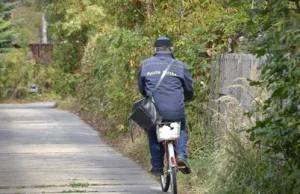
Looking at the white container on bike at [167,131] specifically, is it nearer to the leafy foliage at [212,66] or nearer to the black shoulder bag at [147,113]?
the black shoulder bag at [147,113]

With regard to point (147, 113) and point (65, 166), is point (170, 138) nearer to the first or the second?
point (147, 113)

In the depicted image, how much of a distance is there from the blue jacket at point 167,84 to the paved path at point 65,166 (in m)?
1.23

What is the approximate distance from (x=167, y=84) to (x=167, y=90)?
0.23 feet

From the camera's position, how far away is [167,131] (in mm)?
9734

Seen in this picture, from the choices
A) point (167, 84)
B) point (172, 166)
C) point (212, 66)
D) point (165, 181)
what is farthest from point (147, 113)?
point (212, 66)

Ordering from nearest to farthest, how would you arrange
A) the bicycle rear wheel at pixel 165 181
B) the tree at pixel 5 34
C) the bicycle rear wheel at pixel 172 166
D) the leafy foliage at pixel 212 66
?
the leafy foliage at pixel 212 66 < the bicycle rear wheel at pixel 172 166 < the bicycle rear wheel at pixel 165 181 < the tree at pixel 5 34

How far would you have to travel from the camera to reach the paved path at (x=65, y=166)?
1079cm

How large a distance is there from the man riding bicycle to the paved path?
0.81 meters

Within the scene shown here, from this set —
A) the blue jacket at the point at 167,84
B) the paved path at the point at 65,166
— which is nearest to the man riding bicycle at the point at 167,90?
the blue jacket at the point at 167,84

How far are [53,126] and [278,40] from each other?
1529 centimetres

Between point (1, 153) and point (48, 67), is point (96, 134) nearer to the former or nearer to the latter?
point (1, 153)

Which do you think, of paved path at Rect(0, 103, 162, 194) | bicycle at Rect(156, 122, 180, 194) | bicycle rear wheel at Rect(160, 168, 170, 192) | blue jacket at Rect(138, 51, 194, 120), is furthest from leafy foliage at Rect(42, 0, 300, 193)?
paved path at Rect(0, 103, 162, 194)

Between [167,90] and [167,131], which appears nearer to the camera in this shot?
[167,131]

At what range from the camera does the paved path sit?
10789 millimetres
